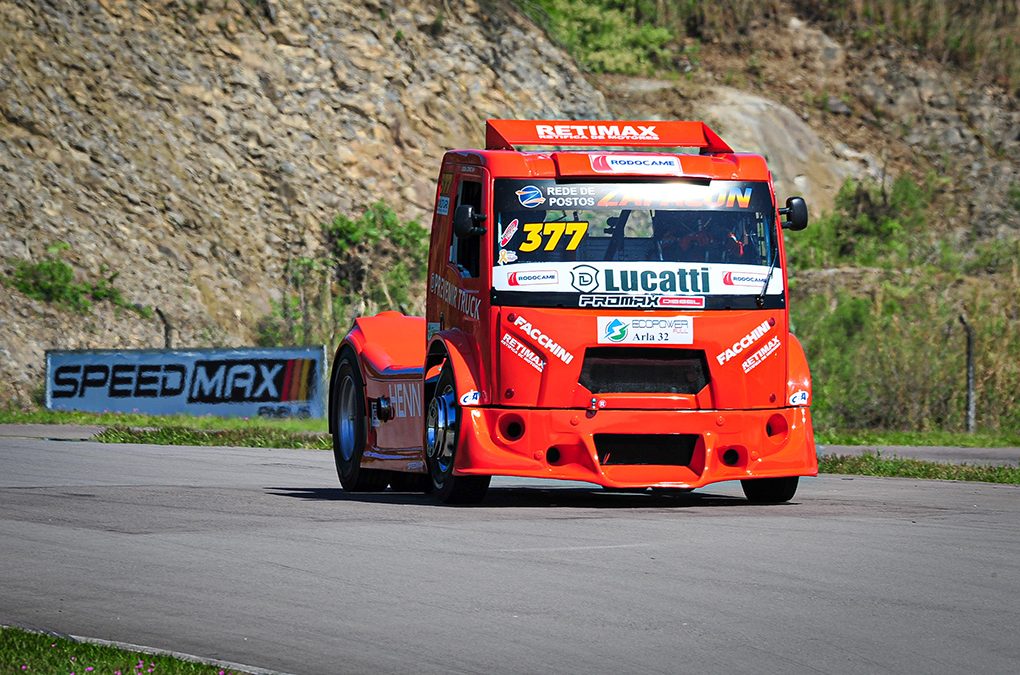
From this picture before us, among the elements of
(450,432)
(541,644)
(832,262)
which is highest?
(541,644)

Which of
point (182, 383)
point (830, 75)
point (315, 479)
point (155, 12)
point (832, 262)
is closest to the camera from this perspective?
point (315, 479)

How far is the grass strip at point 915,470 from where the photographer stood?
62.2ft

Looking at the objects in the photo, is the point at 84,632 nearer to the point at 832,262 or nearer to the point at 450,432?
the point at 450,432

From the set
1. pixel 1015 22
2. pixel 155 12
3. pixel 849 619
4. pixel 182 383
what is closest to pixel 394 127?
pixel 155 12

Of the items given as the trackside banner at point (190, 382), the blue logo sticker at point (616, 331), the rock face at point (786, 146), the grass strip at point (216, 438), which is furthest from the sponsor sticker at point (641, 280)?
the rock face at point (786, 146)

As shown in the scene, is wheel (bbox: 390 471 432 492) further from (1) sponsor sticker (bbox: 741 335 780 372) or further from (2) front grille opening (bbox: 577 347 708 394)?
(1) sponsor sticker (bbox: 741 335 780 372)

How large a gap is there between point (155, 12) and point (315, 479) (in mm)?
28750

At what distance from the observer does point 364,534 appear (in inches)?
487

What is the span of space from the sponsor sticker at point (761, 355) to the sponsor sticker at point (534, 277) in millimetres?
1728

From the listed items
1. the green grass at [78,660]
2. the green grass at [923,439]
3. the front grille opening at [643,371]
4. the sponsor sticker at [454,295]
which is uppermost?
the green grass at [78,660]

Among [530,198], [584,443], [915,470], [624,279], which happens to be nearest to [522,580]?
[584,443]

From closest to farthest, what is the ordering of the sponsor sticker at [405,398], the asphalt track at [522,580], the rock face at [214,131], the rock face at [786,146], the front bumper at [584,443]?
1. the asphalt track at [522,580]
2. the front bumper at [584,443]
3. the sponsor sticker at [405,398]
4. the rock face at [214,131]
5. the rock face at [786,146]

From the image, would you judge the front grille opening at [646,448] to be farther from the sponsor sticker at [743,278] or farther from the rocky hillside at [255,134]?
the rocky hillside at [255,134]

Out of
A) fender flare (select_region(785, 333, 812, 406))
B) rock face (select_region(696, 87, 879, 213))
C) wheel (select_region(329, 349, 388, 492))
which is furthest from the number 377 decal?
rock face (select_region(696, 87, 879, 213))
